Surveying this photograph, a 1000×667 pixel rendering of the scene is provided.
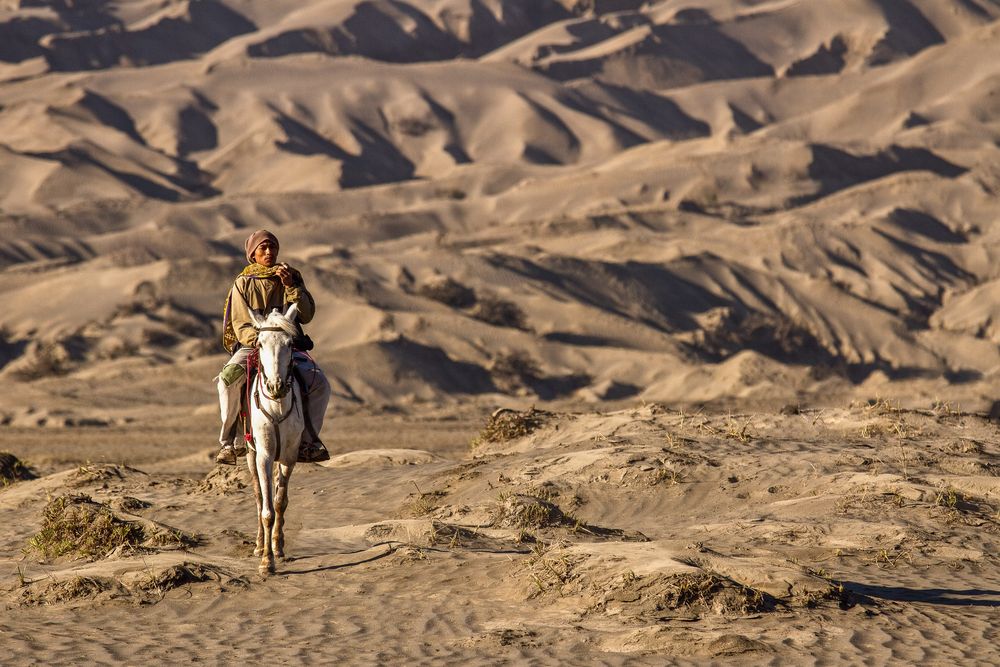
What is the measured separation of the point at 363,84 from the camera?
83.6 metres

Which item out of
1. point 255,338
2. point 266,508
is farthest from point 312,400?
point 266,508

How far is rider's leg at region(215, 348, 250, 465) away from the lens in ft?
33.1

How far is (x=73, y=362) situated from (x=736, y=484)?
70.6 feet

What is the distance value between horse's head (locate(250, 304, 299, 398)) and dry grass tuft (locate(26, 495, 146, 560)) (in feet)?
6.72

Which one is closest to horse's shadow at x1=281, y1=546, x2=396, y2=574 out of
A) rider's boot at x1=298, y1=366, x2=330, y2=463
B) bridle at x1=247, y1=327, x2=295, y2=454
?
rider's boot at x1=298, y1=366, x2=330, y2=463

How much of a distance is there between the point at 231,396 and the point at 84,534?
193 centimetres

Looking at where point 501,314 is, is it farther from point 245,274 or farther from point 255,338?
point 255,338

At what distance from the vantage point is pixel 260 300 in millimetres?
10406

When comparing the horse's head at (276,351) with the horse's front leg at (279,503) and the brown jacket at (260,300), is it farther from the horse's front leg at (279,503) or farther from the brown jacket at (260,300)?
the horse's front leg at (279,503)

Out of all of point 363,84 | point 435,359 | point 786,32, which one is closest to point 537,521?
point 435,359

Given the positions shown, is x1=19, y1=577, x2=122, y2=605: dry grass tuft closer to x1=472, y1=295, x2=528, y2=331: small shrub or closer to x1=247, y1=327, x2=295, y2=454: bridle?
x1=247, y1=327, x2=295, y2=454: bridle

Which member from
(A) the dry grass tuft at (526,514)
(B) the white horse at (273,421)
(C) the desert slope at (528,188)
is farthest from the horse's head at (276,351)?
(C) the desert slope at (528,188)

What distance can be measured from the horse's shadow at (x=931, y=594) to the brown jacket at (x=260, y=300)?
13.8 feet

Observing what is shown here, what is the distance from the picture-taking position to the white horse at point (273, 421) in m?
9.66
